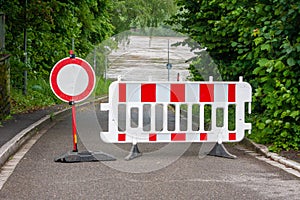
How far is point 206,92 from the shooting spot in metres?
10.5

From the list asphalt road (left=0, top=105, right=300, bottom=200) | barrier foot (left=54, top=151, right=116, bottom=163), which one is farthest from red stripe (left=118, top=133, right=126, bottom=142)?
barrier foot (left=54, top=151, right=116, bottom=163)

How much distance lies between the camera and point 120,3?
1850 inches

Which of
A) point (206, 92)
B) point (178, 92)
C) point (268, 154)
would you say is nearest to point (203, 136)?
point (206, 92)

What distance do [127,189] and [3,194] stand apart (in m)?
1.34

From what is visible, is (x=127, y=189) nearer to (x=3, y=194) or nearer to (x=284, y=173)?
(x=3, y=194)

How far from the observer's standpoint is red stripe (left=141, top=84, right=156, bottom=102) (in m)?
10.3

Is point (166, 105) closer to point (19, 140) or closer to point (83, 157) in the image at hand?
point (83, 157)

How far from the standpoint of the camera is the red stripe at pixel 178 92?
1038 centimetres

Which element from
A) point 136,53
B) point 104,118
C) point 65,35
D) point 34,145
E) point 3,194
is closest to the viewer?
point 3,194

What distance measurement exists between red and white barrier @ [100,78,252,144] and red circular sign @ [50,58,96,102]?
370 mm

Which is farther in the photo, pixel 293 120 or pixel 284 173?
pixel 293 120

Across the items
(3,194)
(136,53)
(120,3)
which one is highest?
(120,3)

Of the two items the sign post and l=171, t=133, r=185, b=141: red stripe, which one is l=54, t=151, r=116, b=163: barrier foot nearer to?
the sign post

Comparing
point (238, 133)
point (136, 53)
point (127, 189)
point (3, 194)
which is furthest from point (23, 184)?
point (136, 53)
